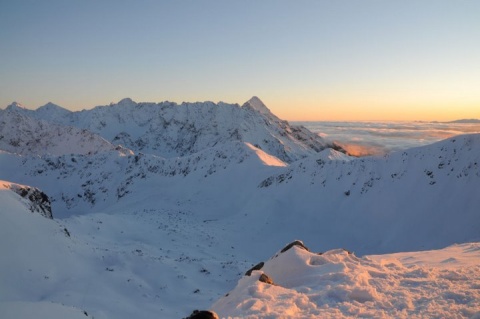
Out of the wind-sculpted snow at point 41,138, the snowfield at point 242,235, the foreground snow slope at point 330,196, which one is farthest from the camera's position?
the wind-sculpted snow at point 41,138

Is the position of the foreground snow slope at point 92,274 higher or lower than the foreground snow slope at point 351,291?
lower

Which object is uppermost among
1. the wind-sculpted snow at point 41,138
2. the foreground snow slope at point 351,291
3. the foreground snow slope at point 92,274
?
the wind-sculpted snow at point 41,138

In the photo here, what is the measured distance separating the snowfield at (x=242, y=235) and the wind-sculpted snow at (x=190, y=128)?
7514cm

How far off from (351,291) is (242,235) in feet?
73.8

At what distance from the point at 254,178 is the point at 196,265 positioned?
23.2 meters

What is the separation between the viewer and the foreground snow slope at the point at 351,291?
668cm

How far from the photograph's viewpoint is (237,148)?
167 ft

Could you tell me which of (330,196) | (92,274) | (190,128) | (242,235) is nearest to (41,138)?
(190,128)

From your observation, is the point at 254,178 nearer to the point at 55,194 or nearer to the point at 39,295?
the point at 39,295

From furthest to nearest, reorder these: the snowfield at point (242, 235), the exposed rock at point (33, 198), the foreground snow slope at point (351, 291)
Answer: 1. the exposed rock at point (33, 198)
2. the snowfield at point (242, 235)
3. the foreground snow slope at point (351, 291)

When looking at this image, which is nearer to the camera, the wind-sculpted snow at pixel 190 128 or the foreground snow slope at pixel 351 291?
the foreground snow slope at pixel 351 291

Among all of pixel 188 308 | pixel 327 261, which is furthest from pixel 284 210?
pixel 327 261

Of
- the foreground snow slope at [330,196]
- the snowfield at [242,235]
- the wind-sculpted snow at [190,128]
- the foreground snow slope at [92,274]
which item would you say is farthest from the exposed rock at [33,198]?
the wind-sculpted snow at [190,128]

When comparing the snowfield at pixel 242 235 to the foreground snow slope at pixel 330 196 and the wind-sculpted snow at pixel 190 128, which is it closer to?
the foreground snow slope at pixel 330 196
